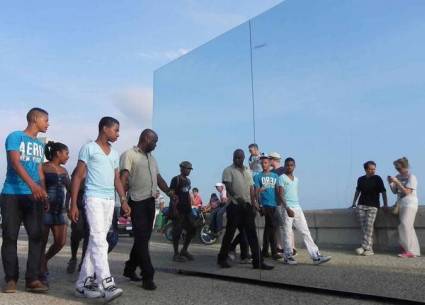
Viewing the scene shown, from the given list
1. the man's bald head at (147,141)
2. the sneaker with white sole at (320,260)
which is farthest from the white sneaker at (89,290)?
the sneaker with white sole at (320,260)

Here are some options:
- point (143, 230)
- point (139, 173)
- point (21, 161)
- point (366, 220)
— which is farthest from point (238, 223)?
point (21, 161)

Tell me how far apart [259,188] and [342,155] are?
183 centimetres

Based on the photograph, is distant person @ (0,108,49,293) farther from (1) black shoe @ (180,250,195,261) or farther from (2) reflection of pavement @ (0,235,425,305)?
(1) black shoe @ (180,250,195,261)

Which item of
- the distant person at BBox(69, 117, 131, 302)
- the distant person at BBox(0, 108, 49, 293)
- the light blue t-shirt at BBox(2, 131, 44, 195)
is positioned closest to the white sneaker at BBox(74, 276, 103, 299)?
the distant person at BBox(69, 117, 131, 302)

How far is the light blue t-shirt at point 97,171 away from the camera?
16.0 ft

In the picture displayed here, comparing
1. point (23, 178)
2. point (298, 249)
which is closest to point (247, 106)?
point (298, 249)

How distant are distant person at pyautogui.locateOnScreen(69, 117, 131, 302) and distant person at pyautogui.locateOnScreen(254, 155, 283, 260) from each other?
5.15 feet

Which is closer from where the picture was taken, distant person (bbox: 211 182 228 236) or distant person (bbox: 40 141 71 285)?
distant person (bbox: 40 141 71 285)

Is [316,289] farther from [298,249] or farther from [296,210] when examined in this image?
[296,210]

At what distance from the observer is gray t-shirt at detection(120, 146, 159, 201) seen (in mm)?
5379

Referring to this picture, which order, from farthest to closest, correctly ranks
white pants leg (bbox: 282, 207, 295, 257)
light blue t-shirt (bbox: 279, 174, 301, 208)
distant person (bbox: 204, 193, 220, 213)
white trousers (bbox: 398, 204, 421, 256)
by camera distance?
1. distant person (bbox: 204, 193, 220, 213)
2. white pants leg (bbox: 282, 207, 295, 257)
3. light blue t-shirt (bbox: 279, 174, 301, 208)
4. white trousers (bbox: 398, 204, 421, 256)

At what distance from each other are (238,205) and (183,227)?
1493 mm

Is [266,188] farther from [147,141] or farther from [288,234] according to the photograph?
[147,141]

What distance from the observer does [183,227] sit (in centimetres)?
741
